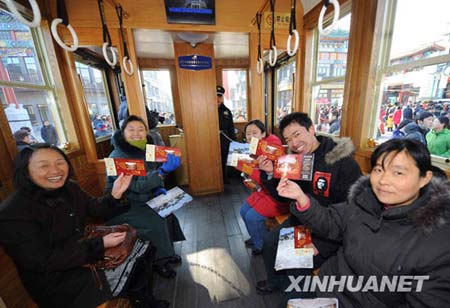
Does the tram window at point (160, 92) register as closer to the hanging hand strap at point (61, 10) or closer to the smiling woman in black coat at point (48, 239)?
the hanging hand strap at point (61, 10)

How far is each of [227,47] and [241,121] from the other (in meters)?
2.00

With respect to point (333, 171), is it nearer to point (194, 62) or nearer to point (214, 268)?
point (214, 268)

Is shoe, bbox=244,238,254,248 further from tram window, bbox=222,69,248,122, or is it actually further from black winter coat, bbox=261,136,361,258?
tram window, bbox=222,69,248,122

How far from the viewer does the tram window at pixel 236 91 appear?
4.79 metres

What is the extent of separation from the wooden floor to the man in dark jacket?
20 cm

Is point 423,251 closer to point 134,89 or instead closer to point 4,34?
point 134,89

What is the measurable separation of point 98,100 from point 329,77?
3750mm

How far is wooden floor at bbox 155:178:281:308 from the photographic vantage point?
1439 mm

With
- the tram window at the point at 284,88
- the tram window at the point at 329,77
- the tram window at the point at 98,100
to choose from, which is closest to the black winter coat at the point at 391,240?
the tram window at the point at 329,77

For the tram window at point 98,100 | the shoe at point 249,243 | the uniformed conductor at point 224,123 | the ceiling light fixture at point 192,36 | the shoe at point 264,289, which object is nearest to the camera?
the shoe at point 264,289

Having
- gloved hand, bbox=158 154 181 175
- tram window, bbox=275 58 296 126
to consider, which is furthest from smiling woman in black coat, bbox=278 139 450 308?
tram window, bbox=275 58 296 126

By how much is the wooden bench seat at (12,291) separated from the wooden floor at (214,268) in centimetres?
51

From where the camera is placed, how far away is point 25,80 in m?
1.68

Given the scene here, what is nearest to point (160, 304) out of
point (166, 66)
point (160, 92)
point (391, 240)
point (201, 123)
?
point (391, 240)
